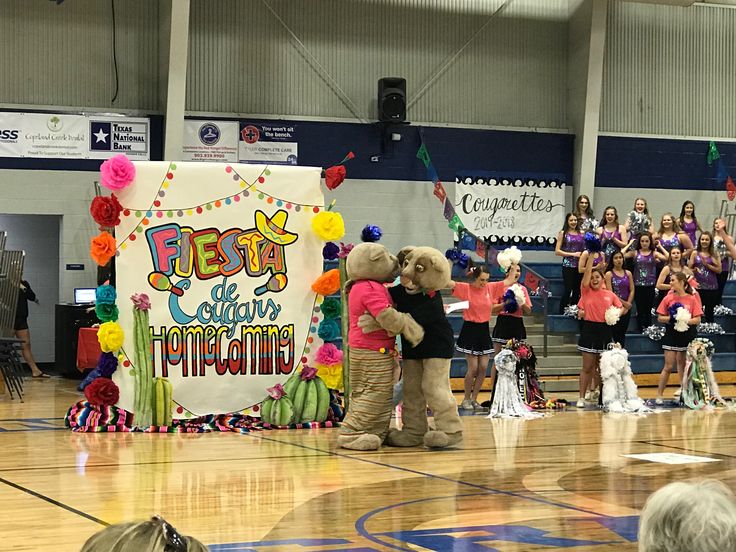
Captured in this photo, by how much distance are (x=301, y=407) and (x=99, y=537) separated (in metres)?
8.32

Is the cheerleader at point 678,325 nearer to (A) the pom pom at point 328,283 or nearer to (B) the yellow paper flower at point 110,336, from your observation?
(A) the pom pom at point 328,283

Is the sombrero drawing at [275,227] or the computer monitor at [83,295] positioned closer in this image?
the sombrero drawing at [275,227]

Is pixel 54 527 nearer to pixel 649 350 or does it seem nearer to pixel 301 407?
pixel 301 407

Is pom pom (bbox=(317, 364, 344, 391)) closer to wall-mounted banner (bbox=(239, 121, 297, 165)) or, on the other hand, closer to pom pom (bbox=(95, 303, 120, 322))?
pom pom (bbox=(95, 303, 120, 322))

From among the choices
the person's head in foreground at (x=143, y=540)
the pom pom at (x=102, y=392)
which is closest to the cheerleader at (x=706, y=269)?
the pom pom at (x=102, y=392)

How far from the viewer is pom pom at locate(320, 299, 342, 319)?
1024cm

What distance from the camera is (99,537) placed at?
186 cm

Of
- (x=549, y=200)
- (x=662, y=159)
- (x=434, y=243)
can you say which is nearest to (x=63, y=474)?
(x=434, y=243)

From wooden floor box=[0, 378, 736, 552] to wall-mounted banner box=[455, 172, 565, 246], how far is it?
8.90 metres

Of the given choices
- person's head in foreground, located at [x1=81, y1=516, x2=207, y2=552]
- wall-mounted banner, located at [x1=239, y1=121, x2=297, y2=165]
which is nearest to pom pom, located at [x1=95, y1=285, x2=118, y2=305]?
person's head in foreground, located at [x1=81, y1=516, x2=207, y2=552]

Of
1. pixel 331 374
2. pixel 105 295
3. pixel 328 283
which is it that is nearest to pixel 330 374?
pixel 331 374

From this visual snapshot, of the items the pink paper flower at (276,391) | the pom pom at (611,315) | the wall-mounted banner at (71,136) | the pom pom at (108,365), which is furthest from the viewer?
the wall-mounted banner at (71,136)

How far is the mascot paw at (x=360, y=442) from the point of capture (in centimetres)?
877

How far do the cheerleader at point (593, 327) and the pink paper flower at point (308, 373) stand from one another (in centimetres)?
364
